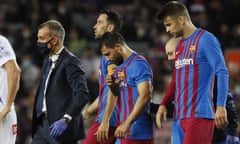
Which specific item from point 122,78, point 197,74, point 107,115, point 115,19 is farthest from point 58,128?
point 115,19

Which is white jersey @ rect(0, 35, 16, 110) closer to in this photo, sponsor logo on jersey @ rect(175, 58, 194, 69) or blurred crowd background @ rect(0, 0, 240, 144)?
sponsor logo on jersey @ rect(175, 58, 194, 69)

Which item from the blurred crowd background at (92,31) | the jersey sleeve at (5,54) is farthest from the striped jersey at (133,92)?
the blurred crowd background at (92,31)

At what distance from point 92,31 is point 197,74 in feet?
34.9

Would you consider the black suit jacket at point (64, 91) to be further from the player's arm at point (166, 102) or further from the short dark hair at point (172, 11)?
the short dark hair at point (172, 11)

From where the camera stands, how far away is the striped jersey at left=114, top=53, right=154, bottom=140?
7.42m

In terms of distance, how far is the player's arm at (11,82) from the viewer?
7.33 m

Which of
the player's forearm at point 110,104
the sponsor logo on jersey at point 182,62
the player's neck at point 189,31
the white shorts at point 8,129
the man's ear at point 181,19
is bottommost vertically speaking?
the white shorts at point 8,129

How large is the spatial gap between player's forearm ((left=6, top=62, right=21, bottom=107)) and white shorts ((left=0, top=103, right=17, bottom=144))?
0.21 m

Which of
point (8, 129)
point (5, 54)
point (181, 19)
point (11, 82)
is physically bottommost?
point (8, 129)

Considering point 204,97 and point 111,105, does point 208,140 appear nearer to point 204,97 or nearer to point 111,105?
point 204,97

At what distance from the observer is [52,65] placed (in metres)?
7.79

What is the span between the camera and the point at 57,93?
7.65m

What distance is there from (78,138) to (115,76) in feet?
2.61

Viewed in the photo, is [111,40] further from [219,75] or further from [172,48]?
[219,75]
